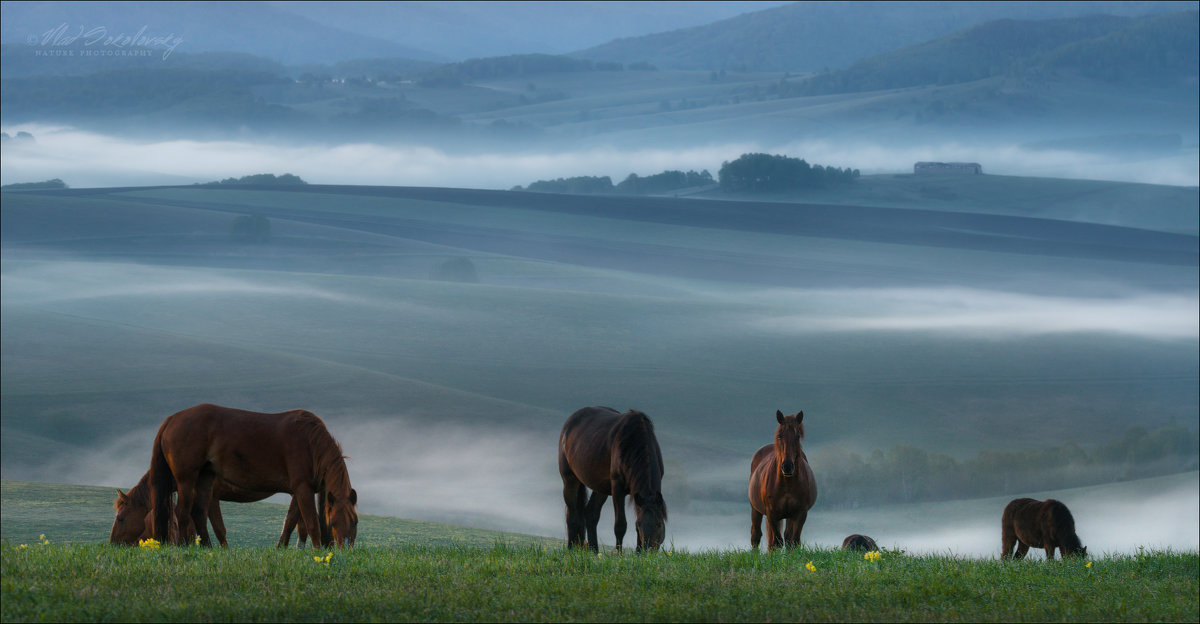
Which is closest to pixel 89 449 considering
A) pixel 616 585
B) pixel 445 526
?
pixel 445 526

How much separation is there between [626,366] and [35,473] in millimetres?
55639

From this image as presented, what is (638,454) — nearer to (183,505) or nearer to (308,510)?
(308,510)

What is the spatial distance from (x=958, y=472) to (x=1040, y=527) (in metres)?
63.6

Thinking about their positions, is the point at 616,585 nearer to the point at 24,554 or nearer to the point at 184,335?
the point at 24,554

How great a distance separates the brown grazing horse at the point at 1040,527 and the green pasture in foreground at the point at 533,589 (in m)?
8.16

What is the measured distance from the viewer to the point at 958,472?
81.4 metres

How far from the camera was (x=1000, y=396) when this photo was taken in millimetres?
106250

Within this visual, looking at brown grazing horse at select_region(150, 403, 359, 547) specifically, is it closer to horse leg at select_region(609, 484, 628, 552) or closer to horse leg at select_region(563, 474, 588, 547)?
horse leg at select_region(609, 484, 628, 552)

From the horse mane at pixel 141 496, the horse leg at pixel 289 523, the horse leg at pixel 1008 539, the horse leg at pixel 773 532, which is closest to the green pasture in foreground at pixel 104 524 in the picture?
the horse leg at pixel 1008 539

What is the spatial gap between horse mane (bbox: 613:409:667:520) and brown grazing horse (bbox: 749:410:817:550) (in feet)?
5.23

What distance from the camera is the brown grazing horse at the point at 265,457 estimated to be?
532 inches

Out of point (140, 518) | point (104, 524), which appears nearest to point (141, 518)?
point (140, 518)

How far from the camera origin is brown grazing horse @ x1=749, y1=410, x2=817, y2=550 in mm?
14781

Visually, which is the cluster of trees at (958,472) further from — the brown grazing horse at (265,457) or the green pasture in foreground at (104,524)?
the brown grazing horse at (265,457)
